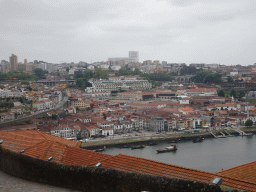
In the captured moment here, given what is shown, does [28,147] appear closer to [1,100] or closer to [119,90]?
[1,100]

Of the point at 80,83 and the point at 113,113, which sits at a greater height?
the point at 80,83

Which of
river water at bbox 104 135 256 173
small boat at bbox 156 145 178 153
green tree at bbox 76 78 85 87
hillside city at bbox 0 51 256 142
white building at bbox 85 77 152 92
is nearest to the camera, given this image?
river water at bbox 104 135 256 173

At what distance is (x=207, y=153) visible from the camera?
7031 millimetres

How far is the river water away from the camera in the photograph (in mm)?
6098

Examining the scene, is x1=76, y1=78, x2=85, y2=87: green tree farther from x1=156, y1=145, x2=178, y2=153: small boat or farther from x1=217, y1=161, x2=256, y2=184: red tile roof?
x1=217, y1=161, x2=256, y2=184: red tile roof

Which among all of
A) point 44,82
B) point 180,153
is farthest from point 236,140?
point 44,82

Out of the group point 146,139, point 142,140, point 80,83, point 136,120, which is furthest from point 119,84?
point 142,140

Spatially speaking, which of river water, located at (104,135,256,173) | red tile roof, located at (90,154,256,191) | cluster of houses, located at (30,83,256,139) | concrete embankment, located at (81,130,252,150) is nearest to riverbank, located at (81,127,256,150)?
concrete embankment, located at (81,130,252,150)

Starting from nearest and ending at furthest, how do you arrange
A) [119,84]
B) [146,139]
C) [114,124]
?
[146,139] → [114,124] → [119,84]

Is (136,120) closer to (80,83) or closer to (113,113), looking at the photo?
(113,113)

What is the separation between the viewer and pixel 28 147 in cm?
→ 241

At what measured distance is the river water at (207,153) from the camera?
6098mm

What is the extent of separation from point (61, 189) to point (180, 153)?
552 centimetres

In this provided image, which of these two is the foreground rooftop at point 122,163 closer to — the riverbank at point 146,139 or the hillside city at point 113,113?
the riverbank at point 146,139
